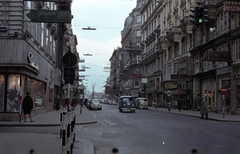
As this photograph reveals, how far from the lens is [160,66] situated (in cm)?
5603

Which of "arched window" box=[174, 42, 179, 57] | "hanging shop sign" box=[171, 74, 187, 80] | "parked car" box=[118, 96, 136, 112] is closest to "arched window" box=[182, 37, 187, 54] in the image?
"arched window" box=[174, 42, 179, 57]

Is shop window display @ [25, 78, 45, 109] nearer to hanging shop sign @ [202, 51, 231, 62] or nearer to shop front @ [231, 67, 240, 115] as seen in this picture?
hanging shop sign @ [202, 51, 231, 62]

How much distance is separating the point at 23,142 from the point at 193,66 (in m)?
33.6

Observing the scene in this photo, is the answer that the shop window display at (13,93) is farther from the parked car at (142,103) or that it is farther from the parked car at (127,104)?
the parked car at (142,103)

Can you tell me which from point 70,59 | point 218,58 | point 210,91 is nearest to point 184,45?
point 210,91

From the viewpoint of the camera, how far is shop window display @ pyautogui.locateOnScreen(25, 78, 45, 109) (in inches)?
872

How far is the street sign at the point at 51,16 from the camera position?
11.9 metres

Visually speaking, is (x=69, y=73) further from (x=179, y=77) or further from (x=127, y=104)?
(x=179, y=77)

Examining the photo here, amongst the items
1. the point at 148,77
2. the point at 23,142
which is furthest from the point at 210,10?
the point at 148,77

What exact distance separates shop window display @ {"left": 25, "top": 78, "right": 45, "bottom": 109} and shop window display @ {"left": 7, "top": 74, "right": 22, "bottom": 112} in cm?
193

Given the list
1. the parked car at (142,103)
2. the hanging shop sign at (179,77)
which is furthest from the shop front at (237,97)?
the parked car at (142,103)

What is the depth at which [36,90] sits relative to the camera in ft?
82.8

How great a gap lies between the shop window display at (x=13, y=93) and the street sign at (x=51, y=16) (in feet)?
26.2

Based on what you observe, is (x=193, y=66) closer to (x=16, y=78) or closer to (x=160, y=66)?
(x=160, y=66)
